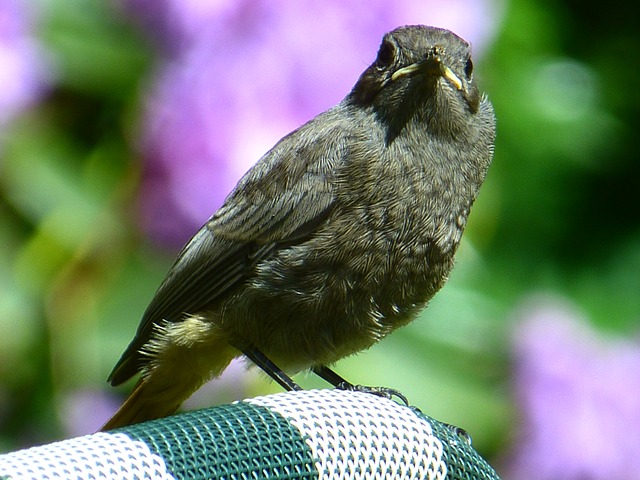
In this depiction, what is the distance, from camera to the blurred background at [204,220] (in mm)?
4277

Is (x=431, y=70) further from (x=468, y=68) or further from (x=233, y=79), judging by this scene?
(x=233, y=79)

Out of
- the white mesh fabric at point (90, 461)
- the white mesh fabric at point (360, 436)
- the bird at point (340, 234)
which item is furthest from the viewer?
the bird at point (340, 234)

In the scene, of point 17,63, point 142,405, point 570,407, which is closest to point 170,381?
point 142,405

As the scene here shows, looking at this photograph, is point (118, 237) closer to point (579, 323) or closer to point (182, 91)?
point (182, 91)

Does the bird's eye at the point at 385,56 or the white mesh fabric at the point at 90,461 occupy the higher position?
the bird's eye at the point at 385,56

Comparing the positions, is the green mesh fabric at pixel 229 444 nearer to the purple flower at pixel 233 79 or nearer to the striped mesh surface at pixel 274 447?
the striped mesh surface at pixel 274 447

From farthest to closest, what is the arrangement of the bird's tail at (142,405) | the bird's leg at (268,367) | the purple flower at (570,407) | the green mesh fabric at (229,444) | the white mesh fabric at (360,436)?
the purple flower at (570,407), the bird's tail at (142,405), the bird's leg at (268,367), the white mesh fabric at (360,436), the green mesh fabric at (229,444)

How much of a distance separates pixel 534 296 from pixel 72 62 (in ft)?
7.06

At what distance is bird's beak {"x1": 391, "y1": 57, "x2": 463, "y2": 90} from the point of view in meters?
3.30

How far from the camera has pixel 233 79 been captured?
4426mm

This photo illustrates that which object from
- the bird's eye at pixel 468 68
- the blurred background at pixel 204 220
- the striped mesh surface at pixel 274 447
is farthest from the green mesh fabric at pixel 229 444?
the blurred background at pixel 204 220

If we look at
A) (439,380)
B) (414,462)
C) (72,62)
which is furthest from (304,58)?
(414,462)

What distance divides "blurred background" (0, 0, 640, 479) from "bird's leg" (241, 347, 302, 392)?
780mm

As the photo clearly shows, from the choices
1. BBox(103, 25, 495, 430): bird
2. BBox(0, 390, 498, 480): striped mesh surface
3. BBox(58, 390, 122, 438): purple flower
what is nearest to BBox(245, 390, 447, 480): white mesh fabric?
BBox(0, 390, 498, 480): striped mesh surface
